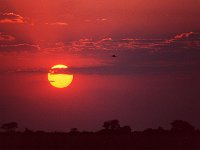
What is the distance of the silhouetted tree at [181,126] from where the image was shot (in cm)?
5658

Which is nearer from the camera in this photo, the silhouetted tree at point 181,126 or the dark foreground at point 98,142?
the dark foreground at point 98,142

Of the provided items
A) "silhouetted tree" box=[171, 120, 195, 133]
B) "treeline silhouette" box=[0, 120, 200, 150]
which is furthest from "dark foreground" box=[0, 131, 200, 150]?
"silhouetted tree" box=[171, 120, 195, 133]

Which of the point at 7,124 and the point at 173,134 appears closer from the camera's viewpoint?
the point at 173,134

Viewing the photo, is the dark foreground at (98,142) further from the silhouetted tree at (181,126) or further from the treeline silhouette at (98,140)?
the silhouetted tree at (181,126)

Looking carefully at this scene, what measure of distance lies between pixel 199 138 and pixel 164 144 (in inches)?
147

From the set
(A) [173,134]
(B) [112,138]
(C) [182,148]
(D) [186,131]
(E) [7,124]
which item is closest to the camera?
(C) [182,148]

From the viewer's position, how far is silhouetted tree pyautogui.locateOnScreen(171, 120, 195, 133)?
56.6 m

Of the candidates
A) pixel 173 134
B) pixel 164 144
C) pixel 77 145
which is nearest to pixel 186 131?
pixel 173 134

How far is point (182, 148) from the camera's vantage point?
44344 millimetres

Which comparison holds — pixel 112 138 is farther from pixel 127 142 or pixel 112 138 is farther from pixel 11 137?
pixel 11 137

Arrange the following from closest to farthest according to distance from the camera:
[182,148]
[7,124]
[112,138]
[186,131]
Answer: [182,148] → [112,138] → [186,131] → [7,124]

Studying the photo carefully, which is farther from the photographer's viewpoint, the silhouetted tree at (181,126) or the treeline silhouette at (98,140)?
the silhouetted tree at (181,126)

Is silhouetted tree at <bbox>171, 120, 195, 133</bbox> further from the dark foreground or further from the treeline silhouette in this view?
the dark foreground

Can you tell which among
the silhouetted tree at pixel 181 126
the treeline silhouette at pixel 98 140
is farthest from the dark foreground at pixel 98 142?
the silhouetted tree at pixel 181 126
